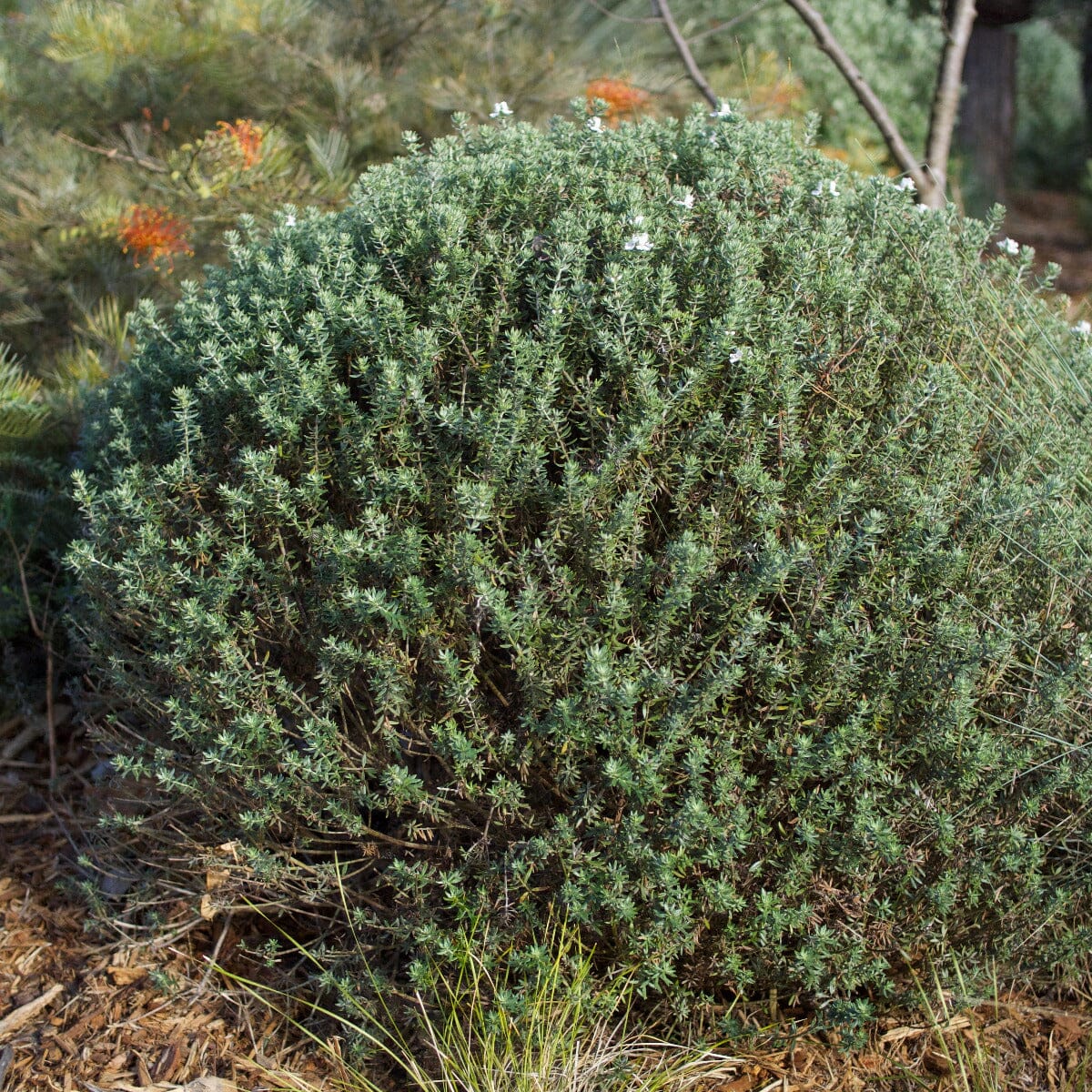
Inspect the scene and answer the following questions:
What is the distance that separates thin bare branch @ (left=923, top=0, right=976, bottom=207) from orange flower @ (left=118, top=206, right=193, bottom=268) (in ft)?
9.57

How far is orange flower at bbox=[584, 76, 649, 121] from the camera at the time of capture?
4.93 m

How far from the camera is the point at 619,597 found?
2.03 m

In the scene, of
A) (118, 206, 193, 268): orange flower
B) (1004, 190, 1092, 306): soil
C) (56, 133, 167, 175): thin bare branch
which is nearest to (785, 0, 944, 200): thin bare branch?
(118, 206, 193, 268): orange flower

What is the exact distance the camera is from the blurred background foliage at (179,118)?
371cm

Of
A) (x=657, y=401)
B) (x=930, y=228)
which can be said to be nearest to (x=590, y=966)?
(x=657, y=401)

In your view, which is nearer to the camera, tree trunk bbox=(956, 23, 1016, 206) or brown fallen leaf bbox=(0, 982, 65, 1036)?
brown fallen leaf bbox=(0, 982, 65, 1036)

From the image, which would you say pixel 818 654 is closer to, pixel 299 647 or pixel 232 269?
pixel 299 647

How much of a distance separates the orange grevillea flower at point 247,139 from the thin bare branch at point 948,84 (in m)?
2.62

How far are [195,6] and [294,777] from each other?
152 inches

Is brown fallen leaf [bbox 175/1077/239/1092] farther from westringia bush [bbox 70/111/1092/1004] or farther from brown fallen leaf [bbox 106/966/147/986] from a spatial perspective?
westringia bush [bbox 70/111/1092/1004]

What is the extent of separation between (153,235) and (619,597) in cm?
301

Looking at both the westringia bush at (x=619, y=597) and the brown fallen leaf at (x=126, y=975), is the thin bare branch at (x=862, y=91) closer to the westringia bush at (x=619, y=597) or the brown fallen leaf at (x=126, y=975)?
the westringia bush at (x=619, y=597)

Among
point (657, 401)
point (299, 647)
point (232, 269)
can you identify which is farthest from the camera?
point (232, 269)

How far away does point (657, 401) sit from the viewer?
81.6 inches
